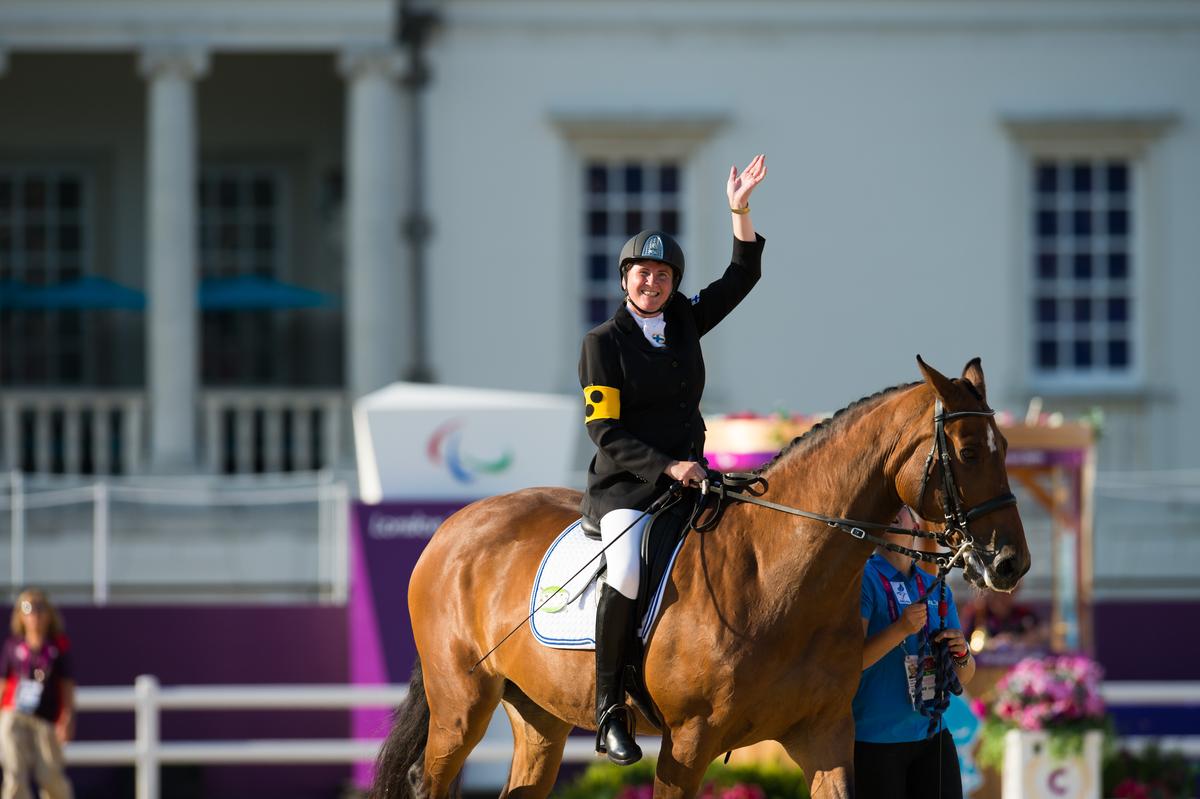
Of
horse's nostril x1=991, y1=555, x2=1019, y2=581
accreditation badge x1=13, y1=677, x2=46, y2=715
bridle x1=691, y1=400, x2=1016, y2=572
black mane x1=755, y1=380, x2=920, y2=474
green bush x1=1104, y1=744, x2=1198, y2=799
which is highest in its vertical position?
black mane x1=755, y1=380, x2=920, y2=474

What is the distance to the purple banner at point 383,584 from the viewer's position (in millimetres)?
12602

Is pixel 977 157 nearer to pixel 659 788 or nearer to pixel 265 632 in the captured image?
pixel 265 632

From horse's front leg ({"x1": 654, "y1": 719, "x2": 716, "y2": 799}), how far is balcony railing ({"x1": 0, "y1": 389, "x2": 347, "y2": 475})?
13381 millimetres

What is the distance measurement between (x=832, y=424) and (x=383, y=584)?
692 cm

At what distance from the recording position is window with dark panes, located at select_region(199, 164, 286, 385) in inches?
858

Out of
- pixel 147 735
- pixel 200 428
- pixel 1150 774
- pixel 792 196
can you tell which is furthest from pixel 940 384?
pixel 200 428

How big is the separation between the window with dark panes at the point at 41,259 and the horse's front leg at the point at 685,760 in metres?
16.7

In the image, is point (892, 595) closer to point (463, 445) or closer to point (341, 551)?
point (463, 445)

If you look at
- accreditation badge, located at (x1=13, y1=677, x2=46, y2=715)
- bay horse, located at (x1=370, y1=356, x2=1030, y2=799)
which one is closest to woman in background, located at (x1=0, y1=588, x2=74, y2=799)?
accreditation badge, located at (x1=13, y1=677, x2=46, y2=715)

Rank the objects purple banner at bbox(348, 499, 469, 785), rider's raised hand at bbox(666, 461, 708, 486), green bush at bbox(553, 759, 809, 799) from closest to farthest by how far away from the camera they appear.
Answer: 1. rider's raised hand at bbox(666, 461, 708, 486)
2. green bush at bbox(553, 759, 809, 799)
3. purple banner at bbox(348, 499, 469, 785)

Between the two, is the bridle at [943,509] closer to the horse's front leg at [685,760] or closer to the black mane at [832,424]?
the black mane at [832,424]

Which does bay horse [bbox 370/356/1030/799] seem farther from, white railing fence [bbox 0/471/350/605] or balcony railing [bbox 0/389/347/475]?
balcony railing [bbox 0/389/347/475]

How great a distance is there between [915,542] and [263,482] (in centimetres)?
1159

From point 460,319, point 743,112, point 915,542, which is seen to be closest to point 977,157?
point 743,112
